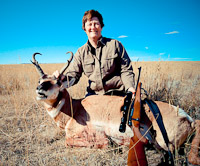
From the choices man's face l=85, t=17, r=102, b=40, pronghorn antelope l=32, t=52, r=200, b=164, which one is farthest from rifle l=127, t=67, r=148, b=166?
man's face l=85, t=17, r=102, b=40

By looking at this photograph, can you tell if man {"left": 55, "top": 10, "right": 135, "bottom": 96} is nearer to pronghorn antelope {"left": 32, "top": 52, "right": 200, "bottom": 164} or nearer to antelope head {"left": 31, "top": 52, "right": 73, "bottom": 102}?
antelope head {"left": 31, "top": 52, "right": 73, "bottom": 102}

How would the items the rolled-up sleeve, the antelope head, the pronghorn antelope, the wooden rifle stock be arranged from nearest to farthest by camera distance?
the wooden rifle stock < the pronghorn antelope < the antelope head < the rolled-up sleeve

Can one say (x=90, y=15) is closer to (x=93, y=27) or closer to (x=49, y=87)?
(x=93, y=27)

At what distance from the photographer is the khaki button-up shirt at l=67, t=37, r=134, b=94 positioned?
11.4ft

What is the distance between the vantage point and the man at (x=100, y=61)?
3.42 meters

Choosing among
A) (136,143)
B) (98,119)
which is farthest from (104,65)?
(136,143)

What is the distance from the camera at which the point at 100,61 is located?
3533 millimetres

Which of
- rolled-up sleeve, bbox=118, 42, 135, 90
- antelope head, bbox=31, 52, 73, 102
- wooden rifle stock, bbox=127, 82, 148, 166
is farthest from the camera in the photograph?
rolled-up sleeve, bbox=118, 42, 135, 90

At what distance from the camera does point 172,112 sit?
238cm

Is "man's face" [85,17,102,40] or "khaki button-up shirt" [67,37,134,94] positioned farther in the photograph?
"khaki button-up shirt" [67,37,134,94]

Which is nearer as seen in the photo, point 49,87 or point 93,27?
point 49,87

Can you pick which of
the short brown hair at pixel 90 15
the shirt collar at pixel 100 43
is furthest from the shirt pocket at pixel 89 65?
the short brown hair at pixel 90 15

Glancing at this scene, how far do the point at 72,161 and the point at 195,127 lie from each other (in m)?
2.08

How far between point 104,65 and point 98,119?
1.44 metres
